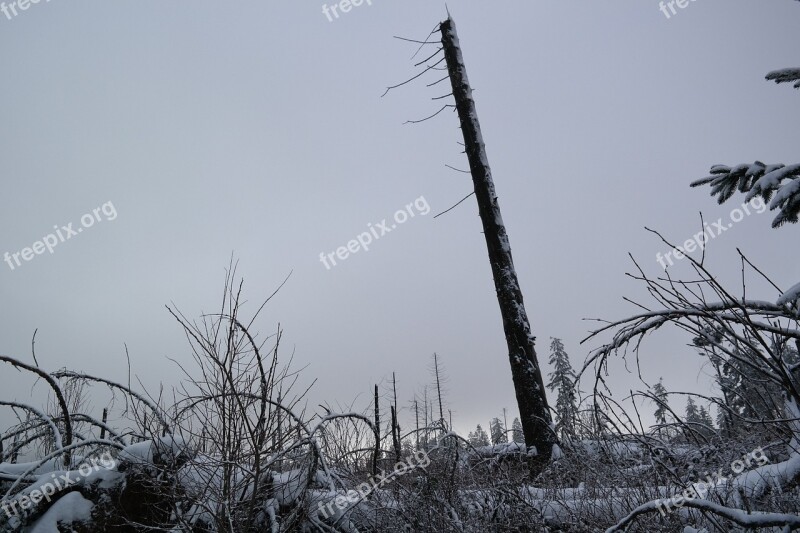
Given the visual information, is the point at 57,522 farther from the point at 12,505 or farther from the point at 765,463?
the point at 765,463

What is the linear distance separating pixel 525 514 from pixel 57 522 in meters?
3.15

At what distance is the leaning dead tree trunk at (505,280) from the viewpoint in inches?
205

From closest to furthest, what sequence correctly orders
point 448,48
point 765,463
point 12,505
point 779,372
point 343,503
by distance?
point 779,372, point 765,463, point 12,505, point 343,503, point 448,48

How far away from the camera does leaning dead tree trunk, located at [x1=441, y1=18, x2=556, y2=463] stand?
17.1ft

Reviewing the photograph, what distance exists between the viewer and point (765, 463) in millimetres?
2635

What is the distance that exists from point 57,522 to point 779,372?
3.99 meters

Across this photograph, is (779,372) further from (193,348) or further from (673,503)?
(193,348)

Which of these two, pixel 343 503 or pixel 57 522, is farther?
pixel 343 503

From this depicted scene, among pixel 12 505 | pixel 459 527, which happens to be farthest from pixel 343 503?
pixel 12 505

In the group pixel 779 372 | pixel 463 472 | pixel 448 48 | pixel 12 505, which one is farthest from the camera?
pixel 448 48

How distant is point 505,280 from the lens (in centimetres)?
594

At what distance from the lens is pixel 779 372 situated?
1.37 m

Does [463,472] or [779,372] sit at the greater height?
[779,372]

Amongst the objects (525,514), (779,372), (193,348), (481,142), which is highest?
(481,142)
